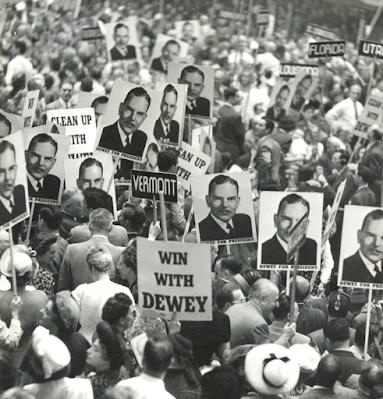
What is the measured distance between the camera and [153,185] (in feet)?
27.6

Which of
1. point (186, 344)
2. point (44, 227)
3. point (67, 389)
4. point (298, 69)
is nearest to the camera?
point (67, 389)

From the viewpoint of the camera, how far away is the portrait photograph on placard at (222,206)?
28.7 ft

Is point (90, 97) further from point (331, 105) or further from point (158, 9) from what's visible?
point (158, 9)

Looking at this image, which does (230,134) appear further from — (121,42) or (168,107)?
(168,107)

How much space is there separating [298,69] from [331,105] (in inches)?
68.4

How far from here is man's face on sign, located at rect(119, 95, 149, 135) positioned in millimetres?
9844

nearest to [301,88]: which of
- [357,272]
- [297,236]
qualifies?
[357,272]

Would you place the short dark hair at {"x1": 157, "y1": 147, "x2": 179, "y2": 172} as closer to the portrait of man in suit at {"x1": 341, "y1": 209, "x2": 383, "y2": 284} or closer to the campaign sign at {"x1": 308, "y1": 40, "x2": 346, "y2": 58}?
the portrait of man in suit at {"x1": 341, "y1": 209, "x2": 383, "y2": 284}

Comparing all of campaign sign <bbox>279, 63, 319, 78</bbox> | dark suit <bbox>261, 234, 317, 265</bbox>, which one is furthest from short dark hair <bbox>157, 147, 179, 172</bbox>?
campaign sign <bbox>279, 63, 319, 78</bbox>

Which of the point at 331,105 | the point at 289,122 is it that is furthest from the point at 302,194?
the point at 331,105

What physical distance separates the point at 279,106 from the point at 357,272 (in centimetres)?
954

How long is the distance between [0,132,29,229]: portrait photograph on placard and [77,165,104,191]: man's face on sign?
2333 mm

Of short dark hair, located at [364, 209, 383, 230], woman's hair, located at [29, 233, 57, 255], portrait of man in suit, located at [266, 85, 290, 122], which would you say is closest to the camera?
short dark hair, located at [364, 209, 383, 230]

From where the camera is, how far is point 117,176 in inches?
432
